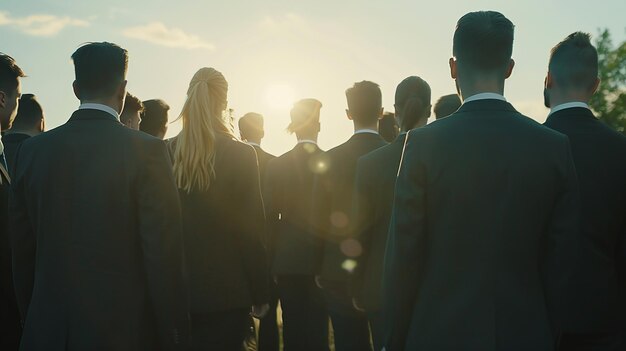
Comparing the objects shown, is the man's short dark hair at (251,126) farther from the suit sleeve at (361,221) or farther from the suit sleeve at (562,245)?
the suit sleeve at (562,245)

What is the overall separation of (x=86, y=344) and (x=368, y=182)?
2419 mm

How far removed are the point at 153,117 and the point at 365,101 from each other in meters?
2.01

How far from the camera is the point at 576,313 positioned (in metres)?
4.04

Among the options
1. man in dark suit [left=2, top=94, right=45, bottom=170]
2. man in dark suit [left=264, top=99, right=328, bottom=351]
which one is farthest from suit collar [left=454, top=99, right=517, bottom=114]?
man in dark suit [left=2, top=94, right=45, bottom=170]

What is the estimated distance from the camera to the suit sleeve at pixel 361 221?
529cm

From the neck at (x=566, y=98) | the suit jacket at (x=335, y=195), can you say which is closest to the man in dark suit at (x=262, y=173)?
the suit jacket at (x=335, y=195)

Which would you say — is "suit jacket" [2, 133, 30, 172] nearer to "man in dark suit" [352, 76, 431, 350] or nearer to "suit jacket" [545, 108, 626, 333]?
"man in dark suit" [352, 76, 431, 350]

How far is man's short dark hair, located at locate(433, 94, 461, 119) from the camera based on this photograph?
249 inches

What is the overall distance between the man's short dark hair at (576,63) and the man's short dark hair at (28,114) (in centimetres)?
527

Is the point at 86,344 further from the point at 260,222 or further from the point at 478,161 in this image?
the point at 478,161

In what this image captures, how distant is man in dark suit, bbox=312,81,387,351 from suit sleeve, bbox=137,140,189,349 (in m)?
2.17

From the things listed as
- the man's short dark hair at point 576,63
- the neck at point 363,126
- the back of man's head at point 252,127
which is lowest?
the neck at point 363,126

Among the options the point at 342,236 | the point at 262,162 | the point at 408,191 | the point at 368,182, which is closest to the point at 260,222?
the point at 368,182

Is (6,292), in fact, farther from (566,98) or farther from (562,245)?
(566,98)
